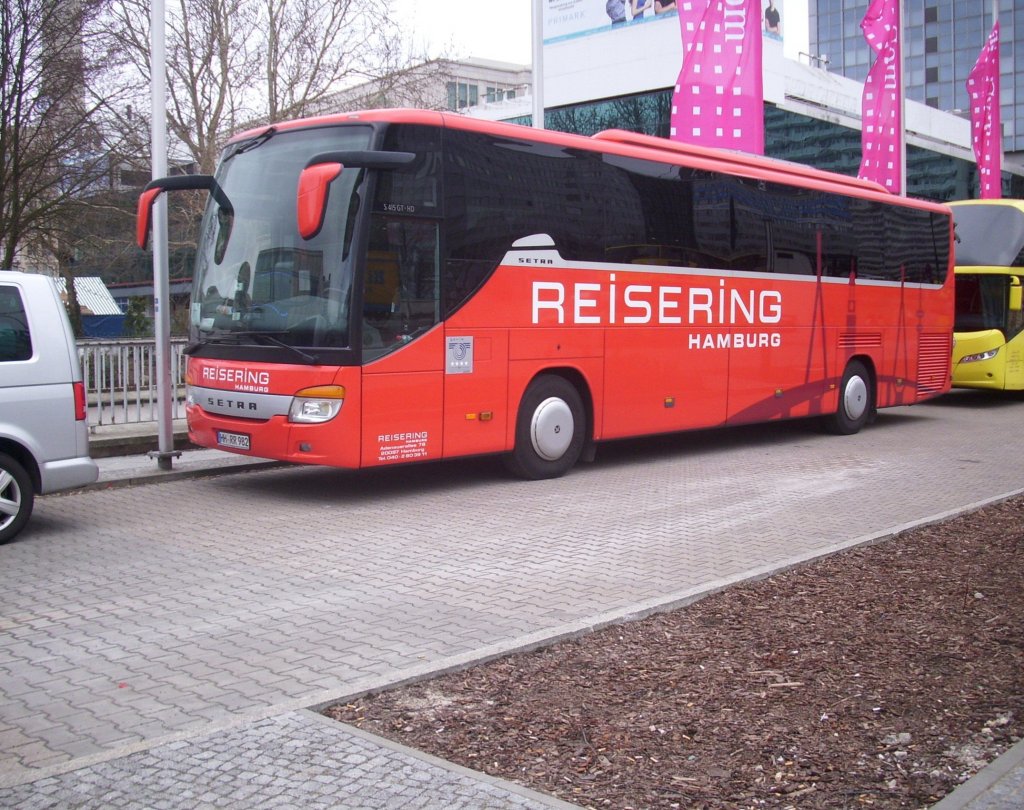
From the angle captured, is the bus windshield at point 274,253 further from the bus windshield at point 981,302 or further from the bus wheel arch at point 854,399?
the bus windshield at point 981,302

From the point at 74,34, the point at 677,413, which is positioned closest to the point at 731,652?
the point at 677,413

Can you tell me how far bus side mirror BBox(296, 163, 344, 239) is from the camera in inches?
346

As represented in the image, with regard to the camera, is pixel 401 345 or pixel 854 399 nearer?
pixel 401 345

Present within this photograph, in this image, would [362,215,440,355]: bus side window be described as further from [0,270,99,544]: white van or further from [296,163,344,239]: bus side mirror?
[0,270,99,544]: white van

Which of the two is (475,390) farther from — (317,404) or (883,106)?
(883,106)

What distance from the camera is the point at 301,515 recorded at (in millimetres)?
9828

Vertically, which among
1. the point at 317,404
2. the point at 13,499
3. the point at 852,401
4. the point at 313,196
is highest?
the point at 313,196

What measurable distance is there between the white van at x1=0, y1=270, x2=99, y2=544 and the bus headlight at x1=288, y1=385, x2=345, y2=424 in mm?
1841

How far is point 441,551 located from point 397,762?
410 centimetres

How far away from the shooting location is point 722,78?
56.3 ft

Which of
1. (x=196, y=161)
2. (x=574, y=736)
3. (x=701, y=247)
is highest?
(x=196, y=161)

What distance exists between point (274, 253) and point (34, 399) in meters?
2.63

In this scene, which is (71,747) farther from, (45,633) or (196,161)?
(196,161)

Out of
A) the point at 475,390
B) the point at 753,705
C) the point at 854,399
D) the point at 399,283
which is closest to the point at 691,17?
the point at 854,399
